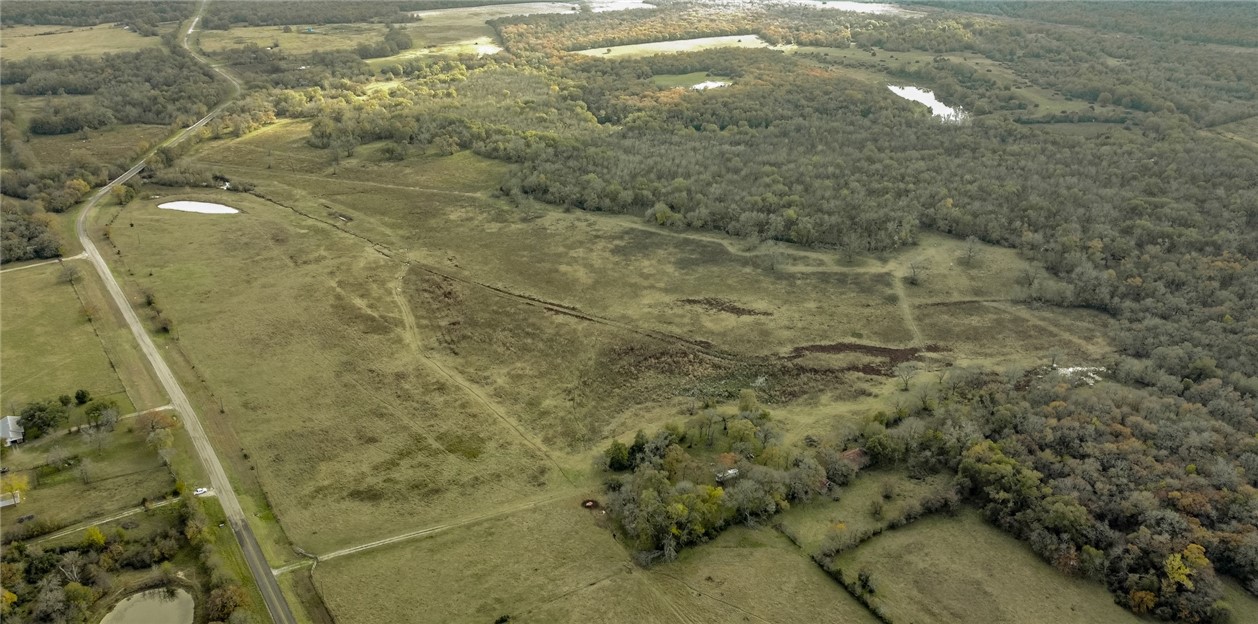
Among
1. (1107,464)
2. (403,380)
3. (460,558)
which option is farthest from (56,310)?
(1107,464)

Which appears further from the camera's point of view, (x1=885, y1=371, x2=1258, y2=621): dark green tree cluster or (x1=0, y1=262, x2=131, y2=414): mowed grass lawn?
(x1=0, y1=262, x2=131, y2=414): mowed grass lawn

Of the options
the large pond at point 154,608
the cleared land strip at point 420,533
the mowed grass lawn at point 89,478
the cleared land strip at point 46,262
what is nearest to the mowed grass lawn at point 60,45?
the cleared land strip at point 46,262

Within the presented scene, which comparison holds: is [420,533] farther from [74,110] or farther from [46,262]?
[74,110]

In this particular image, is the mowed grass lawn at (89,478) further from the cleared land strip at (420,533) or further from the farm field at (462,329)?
the cleared land strip at (420,533)

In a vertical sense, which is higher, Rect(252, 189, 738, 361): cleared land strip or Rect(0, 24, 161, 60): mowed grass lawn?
Rect(0, 24, 161, 60): mowed grass lawn

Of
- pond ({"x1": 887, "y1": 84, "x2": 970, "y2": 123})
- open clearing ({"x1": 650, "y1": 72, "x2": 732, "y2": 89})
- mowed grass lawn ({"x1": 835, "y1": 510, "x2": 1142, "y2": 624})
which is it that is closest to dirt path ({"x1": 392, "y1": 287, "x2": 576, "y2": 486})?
mowed grass lawn ({"x1": 835, "y1": 510, "x2": 1142, "y2": 624})

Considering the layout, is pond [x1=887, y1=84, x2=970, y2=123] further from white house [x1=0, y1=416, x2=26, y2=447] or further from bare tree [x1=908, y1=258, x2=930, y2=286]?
white house [x1=0, y1=416, x2=26, y2=447]

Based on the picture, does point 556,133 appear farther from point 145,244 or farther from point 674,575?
point 674,575
